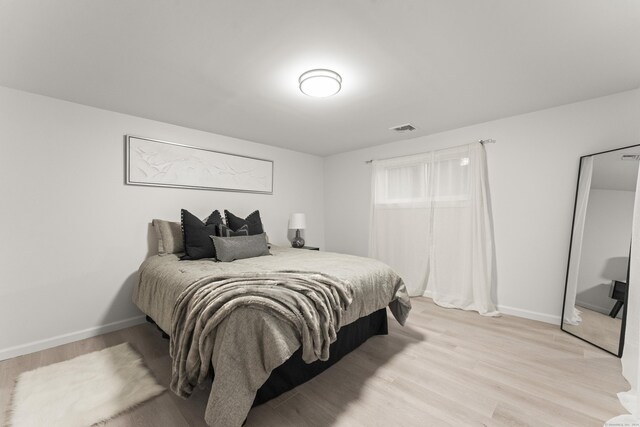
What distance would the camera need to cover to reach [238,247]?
2.87 meters

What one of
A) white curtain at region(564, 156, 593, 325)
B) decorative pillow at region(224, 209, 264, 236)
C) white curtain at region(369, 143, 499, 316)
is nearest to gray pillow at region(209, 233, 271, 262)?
decorative pillow at region(224, 209, 264, 236)

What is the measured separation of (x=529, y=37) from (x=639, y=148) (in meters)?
1.67

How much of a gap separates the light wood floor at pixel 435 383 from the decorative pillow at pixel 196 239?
0.88m

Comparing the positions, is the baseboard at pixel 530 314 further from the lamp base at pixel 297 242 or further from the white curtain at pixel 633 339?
the lamp base at pixel 297 242

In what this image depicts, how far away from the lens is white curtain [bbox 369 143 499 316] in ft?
10.7

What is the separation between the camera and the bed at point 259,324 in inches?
53.6

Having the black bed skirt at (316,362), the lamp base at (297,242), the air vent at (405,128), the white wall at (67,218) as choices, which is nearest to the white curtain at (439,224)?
the air vent at (405,128)

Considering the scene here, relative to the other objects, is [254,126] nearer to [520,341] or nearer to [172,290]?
[172,290]

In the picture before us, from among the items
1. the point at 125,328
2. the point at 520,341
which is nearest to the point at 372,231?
the point at 520,341

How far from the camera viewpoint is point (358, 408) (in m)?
1.63

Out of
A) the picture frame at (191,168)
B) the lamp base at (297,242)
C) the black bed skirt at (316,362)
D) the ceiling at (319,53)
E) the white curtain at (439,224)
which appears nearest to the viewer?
the ceiling at (319,53)

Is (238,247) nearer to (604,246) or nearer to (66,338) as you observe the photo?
(66,338)

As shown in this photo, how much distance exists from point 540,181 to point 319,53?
2.79m

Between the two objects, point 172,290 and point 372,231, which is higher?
point 372,231
